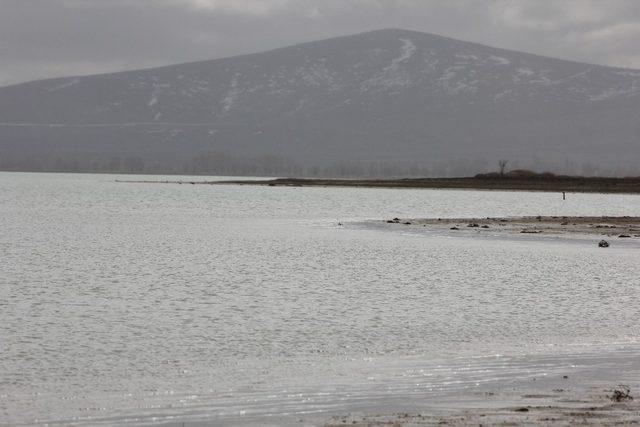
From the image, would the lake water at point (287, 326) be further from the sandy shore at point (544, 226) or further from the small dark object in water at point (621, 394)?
the sandy shore at point (544, 226)

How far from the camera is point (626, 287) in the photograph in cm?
4119

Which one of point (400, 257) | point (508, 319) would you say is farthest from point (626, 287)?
point (400, 257)

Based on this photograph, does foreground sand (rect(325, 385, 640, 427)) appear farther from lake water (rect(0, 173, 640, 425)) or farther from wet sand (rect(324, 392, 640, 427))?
lake water (rect(0, 173, 640, 425))

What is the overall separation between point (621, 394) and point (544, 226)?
69.1m

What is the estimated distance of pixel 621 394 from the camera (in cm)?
1834

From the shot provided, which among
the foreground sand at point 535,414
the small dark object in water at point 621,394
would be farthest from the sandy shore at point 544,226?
the foreground sand at point 535,414

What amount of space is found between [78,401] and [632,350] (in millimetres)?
13130

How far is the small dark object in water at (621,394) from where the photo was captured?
1811cm

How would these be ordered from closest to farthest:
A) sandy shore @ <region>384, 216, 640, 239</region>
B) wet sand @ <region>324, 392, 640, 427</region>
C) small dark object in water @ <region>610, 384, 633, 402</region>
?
wet sand @ <region>324, 392, 640, 427</region>
small dark object in water @ <region>610, 384, 633, 402</region>
sandy shore @ <region>384, 216, 640, 239</region>

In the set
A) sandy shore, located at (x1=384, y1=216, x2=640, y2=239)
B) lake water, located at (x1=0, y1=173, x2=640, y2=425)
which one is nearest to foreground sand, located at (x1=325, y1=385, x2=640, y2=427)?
lake water, located at (x1=0, y1=173, x2=640, y2=425)

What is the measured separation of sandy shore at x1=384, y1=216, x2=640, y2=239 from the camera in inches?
3076

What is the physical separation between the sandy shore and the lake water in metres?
16.0

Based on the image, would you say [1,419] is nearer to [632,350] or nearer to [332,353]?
[332,353]

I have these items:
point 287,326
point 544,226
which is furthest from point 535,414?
point 544,226
